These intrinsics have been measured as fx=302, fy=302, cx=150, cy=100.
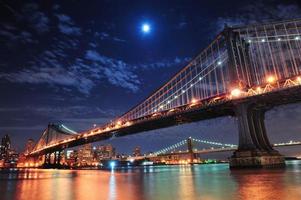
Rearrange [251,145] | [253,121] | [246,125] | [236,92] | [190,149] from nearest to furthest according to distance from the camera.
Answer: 1. [251,145]
2. [246,125]
3. [236,92]
4. [253,121]
5. [190,149]

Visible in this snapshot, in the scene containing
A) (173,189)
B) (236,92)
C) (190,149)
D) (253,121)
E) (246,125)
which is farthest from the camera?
(190,149)

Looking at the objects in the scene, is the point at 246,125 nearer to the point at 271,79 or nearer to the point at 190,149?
the point at 271,79

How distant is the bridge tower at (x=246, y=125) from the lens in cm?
3769

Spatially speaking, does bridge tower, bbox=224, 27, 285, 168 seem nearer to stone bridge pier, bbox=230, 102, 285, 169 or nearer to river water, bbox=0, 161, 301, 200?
stone bridge pier, bbox=230, 102, 285, 169

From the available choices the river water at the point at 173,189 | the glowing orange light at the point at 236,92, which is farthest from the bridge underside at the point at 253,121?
the river water at the point at 173,189

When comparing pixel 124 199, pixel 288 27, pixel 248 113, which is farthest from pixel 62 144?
A: pixel 124 199

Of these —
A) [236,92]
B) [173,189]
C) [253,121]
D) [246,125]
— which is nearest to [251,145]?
[246,125]

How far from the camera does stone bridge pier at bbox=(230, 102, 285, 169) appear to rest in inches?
1470

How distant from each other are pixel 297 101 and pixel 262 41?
9618 mm

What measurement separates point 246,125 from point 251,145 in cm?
263

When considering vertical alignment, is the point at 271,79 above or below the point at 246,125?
above

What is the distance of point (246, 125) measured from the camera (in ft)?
128

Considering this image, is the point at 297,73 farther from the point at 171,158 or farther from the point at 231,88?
the point at 171,158

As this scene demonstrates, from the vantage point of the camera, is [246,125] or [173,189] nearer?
[173,189]
